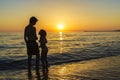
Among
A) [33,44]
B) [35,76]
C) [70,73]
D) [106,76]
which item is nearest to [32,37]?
[33,44]

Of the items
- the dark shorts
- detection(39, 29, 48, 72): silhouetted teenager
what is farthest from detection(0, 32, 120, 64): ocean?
the dark shorts

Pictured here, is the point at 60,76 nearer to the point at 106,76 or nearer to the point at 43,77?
the point at 43,77

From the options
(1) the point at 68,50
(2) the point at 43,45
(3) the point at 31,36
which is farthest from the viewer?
(1) the point at 68,50

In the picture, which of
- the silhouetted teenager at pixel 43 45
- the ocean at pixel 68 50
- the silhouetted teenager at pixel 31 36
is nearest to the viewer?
the silhouetted teenager at pixel 31 36

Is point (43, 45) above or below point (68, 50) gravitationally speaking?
above

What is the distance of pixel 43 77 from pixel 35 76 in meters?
0.34

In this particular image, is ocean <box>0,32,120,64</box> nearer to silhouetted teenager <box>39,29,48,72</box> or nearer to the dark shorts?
silhouetted teenager <box>39,29,48,72</box>

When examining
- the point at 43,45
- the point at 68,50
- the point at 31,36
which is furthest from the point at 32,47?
the point at 68,50

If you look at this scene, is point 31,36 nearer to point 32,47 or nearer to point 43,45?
point 32,47

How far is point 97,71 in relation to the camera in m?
10.8

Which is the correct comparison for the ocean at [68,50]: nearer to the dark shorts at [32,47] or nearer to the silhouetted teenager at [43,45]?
the silhouetted teenager at [43,45]

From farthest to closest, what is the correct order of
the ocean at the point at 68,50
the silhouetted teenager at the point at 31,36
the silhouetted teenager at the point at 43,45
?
the ocean at the point at 68,50, the silhouetted teenager at the point at 43,45, the silhouetted teenager at the point at 31,36

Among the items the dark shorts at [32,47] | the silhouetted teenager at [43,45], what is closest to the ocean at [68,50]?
the silhouetted teenager at [43,45]

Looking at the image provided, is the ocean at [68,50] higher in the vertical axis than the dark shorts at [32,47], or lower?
lower
